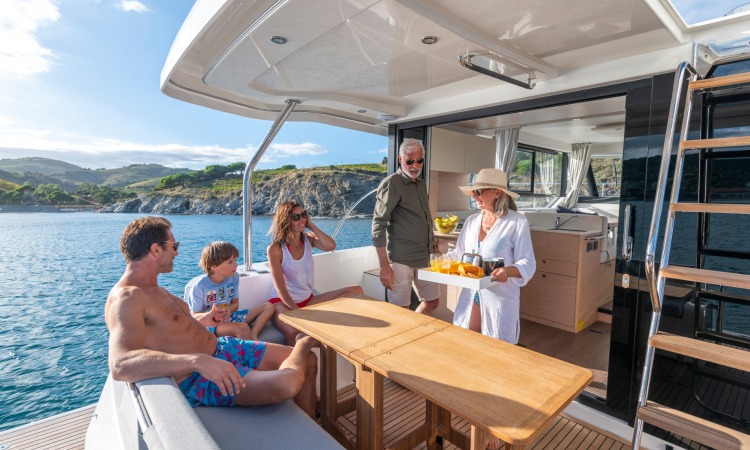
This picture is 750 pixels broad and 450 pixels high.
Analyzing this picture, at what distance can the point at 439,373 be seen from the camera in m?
1.17

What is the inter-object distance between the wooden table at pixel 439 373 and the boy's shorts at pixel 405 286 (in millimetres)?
634

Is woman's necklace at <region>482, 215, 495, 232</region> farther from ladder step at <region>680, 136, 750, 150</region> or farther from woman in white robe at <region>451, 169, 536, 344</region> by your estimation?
ladder step at <region>680, 136, 750, 150</region>

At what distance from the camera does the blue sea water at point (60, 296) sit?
245 inches

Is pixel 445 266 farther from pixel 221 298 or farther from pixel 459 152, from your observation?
pixel 459 152

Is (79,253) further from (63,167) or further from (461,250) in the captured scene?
(461,250)

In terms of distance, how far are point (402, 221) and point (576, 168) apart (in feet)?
17.8

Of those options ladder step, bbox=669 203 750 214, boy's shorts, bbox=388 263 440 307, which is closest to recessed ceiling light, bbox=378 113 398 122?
boy's shorts, bbox=388 263 440 307

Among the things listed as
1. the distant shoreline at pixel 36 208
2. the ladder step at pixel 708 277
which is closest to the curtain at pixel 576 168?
the ladder step at pixel 708 277

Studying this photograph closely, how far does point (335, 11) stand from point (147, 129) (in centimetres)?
3674

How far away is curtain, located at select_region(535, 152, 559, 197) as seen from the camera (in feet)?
20.8

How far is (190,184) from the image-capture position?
20688 millimetres

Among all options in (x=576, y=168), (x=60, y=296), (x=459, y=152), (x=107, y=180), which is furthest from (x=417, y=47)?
(x=107, y=180)

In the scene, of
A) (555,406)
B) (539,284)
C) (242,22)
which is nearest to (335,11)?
(242,22)

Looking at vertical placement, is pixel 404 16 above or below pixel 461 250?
above
